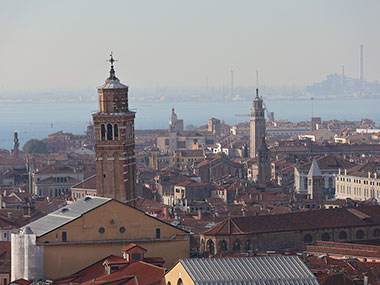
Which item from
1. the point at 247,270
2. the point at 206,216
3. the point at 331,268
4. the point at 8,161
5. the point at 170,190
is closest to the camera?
the point at 247,270

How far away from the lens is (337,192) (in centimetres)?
8325

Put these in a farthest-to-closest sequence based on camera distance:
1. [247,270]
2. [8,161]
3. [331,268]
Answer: [8,161]
[331,268]
[247,270]

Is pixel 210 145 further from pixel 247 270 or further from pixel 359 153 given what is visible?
pixel 247 270

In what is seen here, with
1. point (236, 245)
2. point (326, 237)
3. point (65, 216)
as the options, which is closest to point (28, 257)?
point (65, 216)

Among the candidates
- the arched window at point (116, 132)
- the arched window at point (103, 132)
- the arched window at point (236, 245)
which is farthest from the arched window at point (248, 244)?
the arched window at point (103, 132)

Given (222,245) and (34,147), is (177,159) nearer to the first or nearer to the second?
(34,147)

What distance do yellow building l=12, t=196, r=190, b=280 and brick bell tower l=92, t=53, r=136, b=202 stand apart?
725 centimetres

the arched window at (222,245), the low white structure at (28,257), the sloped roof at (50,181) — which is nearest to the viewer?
the low white structure at (28,257)

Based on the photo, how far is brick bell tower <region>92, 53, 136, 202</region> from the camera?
4547cm

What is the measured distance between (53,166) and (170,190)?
29.0ft

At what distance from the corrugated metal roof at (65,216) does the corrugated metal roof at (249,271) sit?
8.95 meters

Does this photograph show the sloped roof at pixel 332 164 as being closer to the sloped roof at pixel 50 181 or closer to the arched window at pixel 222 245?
the sloped roof at pixel 50 181

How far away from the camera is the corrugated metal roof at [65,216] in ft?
122

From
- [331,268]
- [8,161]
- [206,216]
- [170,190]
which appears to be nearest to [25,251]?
[331,268]
